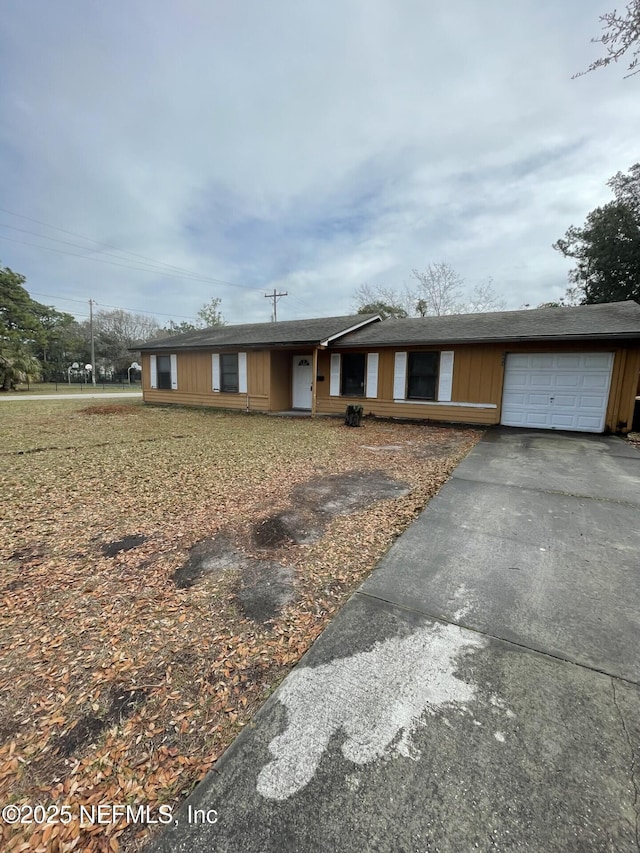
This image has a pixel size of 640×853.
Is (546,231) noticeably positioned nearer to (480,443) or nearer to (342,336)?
(342,336)

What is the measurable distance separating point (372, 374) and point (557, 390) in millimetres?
5216

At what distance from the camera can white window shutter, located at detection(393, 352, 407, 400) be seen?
11.4m

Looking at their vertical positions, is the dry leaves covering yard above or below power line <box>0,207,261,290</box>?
below

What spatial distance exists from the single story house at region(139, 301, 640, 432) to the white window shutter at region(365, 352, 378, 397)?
0.03 meters

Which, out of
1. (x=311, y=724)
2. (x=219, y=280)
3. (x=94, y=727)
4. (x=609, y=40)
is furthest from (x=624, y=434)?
(x=219, y=280)

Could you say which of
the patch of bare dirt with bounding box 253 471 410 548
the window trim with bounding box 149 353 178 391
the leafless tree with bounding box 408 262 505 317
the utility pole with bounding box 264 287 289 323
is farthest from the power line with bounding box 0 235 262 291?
the patch of bare dirt with bounding box 253 471 410 548

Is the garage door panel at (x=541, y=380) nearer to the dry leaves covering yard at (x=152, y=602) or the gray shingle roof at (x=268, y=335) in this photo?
the dry leaves covering yard at (x=152, y=602)

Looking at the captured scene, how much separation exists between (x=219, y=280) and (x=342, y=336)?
30600mm

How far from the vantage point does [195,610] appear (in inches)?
94.0

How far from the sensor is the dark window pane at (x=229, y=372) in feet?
44.9

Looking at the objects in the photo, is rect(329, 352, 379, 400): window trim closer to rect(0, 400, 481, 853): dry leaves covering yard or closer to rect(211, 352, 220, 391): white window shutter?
→ rect(211, 352, 220, 391): white window shutter

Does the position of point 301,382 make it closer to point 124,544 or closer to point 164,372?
point 164,372

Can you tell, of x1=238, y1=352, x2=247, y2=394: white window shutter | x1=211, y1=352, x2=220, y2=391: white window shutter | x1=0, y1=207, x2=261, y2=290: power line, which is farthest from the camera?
x1=0, y1=207, x2=261, y2=290: power line

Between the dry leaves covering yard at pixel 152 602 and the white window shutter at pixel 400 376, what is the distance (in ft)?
18.6
